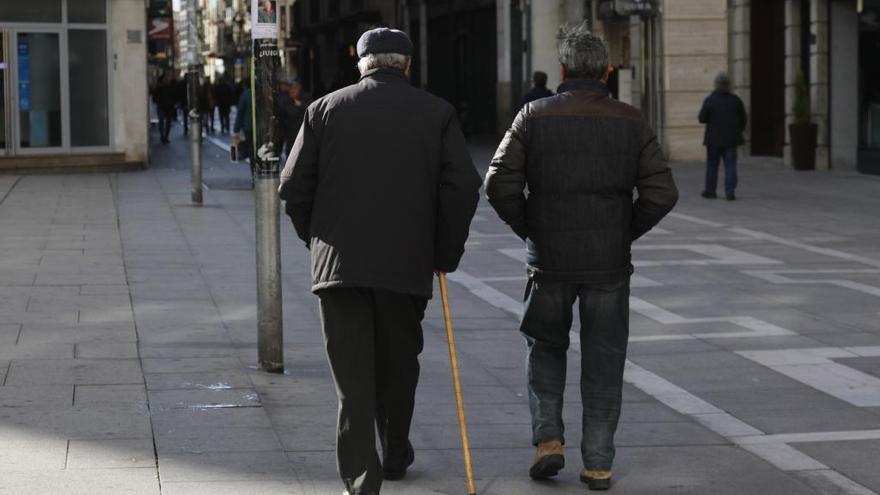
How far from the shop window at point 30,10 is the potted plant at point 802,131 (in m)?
12.5

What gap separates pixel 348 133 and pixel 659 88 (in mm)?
25407

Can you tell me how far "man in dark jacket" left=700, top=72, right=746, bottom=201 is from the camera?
2180 cm

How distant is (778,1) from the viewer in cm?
2961

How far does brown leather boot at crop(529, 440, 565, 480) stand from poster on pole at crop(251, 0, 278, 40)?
331cm

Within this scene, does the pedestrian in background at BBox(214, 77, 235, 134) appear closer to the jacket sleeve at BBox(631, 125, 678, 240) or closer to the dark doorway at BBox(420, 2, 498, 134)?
the dark doorway at BBox(420, 2, 498, 134)

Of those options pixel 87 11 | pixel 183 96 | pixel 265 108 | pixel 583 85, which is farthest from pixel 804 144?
pixel 183 96

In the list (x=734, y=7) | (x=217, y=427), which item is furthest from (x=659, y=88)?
(x=217, y=427)

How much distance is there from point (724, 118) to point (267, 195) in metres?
14.1

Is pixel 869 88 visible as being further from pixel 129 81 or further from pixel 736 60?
pixel 129 81

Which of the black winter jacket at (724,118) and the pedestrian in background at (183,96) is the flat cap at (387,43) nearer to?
the black winter jacket at (724,118)

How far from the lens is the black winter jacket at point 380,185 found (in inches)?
235

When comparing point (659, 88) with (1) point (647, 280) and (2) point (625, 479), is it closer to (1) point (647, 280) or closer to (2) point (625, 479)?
(1) point (647, 280)

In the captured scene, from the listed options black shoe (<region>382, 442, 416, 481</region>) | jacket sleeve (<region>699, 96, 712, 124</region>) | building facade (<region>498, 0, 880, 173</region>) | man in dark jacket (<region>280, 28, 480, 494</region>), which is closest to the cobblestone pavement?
black shoe (<region>382, 442, 416, 481</region>)

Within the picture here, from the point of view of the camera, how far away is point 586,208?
644cm
